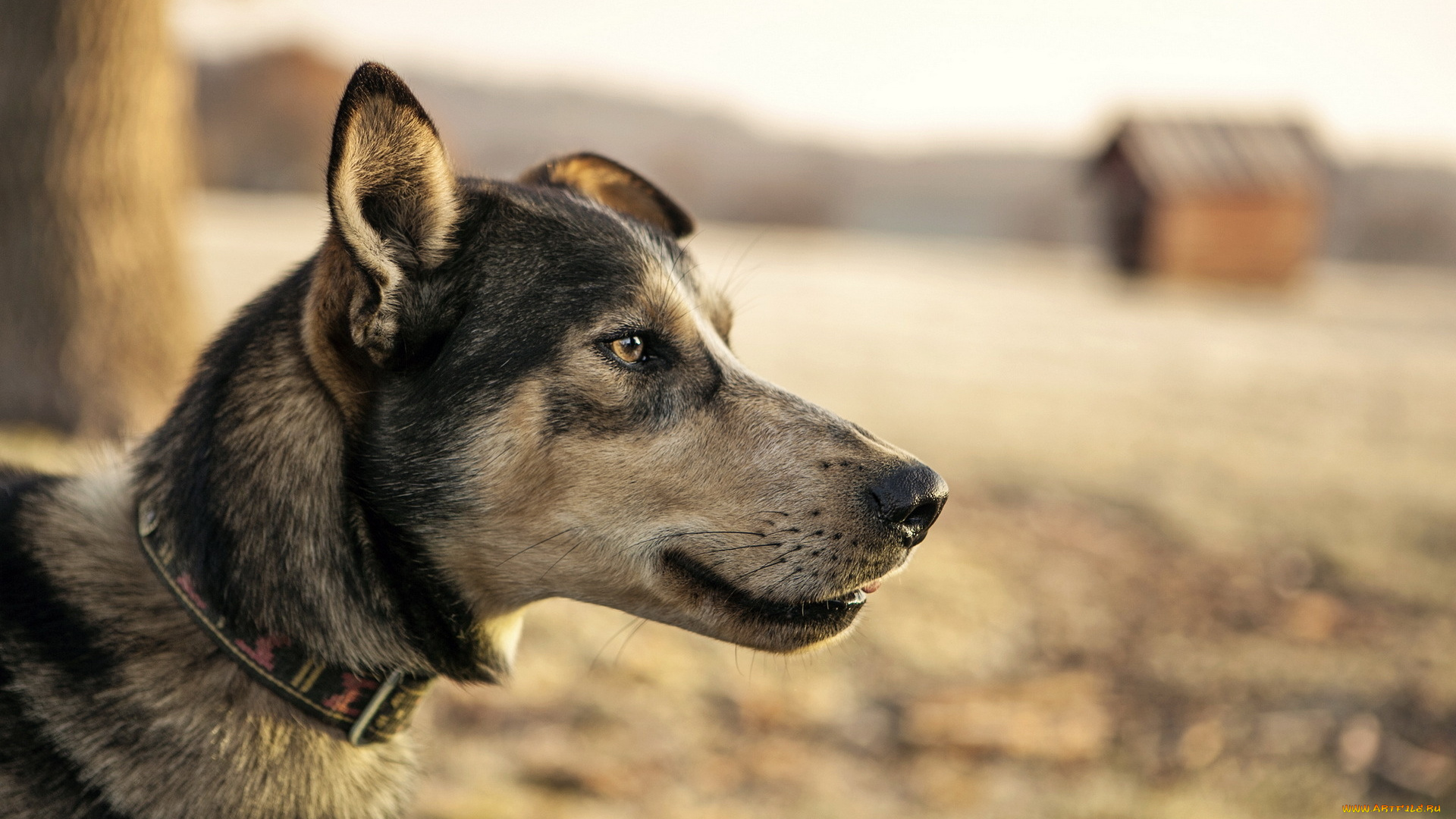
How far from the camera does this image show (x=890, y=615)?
610 centimetres

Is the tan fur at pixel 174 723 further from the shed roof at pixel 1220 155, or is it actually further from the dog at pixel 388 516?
the shed roof at pixel 1220 155

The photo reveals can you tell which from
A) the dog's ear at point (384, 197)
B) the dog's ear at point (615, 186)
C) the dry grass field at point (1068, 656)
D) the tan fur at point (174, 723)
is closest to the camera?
the dog's ear at point (384, 197)

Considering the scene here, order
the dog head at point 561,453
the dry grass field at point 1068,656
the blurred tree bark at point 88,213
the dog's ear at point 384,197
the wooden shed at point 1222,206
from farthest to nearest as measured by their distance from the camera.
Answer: the wooden shed at point 1222,206, the blurred tree bark at point 88,213, the dry grass field at point 1068,656, the dog head at point 561,453, the dog's ear at point 384,197

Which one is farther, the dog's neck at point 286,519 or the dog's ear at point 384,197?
the dog's neck at point 286,519

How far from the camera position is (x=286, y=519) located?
7.67 ft

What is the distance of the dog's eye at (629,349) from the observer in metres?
2.60

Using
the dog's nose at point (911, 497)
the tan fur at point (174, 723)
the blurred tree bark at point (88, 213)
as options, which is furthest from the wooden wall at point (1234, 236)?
the tan fur at point (174, 723)

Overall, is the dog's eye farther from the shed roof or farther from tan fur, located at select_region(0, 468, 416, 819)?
the shed roof

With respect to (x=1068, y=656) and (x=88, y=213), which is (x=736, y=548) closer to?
(x=1068, y=656)

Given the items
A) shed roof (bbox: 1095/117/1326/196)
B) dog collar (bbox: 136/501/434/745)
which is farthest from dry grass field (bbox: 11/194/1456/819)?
shed roof (bbox: 1095/117/1326/196)

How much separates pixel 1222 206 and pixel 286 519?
89.7 ft

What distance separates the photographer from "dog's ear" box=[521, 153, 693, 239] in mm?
3342

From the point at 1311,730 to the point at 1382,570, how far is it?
2.76 metres

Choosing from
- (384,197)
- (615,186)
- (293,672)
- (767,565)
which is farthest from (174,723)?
(615,186)
